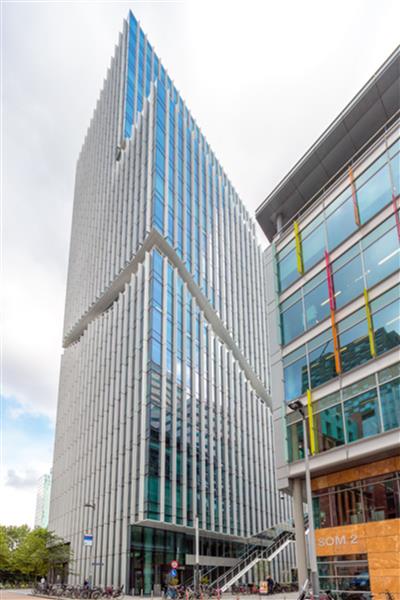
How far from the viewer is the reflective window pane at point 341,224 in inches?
1010

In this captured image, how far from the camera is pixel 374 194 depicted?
24375 mm

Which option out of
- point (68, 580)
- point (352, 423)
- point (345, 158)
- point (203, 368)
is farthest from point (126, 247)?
point (352, 423)

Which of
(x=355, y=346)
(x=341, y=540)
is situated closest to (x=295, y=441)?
(x=341, y=540)

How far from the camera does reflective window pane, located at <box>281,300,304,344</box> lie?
A: 91.3 ft

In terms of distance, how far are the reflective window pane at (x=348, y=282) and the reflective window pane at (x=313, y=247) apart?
212cm

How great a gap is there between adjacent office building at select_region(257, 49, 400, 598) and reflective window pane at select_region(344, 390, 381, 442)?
0.05 metres

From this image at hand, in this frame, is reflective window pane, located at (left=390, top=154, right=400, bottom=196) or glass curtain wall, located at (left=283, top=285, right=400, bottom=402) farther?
reflective window pane, located at (left=390, top=154, right=400, bottom=196)

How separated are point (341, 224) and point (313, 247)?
2.36 meters

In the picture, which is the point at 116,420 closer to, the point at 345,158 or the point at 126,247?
the point at 126,247

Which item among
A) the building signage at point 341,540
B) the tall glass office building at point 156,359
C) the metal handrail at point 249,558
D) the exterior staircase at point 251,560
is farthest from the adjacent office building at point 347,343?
the metal handrail at point 249,558

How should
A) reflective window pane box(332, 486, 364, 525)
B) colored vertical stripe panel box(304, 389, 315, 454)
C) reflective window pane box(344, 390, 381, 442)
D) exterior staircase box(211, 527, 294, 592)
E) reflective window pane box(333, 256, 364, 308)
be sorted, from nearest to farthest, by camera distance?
reflective window pane box(344, 390, 381, 442), reflective window pane box(332, 486, 364, 525), reflective window pane box(333, 256, 364, 308), colored vertical stripe panel box(304, 389, 315, 454), exterior staircase box(211, 527, 294, 592)

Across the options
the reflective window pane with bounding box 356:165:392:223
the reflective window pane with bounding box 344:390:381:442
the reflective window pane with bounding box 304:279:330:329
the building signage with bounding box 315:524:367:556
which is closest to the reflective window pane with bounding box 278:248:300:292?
the reflective window pane with bounding box 304:279:330:329

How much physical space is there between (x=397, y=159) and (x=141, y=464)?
102 ft

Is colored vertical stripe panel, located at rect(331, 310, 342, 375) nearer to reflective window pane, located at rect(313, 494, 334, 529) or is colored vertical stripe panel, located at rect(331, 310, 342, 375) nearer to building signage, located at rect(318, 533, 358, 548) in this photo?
reflective window pane, located at rect(313, 494, 334, 529)
